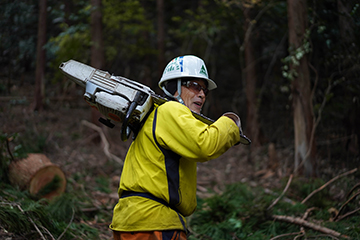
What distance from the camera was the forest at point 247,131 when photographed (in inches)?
188

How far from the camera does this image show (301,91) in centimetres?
682

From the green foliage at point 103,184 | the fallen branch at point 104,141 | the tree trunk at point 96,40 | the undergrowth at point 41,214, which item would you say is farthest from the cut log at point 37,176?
the tree trunk at point 96,40

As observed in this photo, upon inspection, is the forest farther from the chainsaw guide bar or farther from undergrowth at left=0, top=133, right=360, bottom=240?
the chainsaw guide bar

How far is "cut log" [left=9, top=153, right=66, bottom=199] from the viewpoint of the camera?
221 inches

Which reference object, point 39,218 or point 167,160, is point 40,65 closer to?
point 39,218

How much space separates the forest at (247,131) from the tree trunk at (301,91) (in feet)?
0.07

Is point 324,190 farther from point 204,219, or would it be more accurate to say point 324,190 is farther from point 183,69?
point 183,69

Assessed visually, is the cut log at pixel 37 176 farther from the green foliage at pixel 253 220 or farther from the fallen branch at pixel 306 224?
the fallen branch at pixel 306 224

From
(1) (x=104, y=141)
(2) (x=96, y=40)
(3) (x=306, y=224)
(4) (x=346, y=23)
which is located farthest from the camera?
(2) (x=96, y=40)

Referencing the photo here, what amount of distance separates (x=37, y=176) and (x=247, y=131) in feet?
24.0

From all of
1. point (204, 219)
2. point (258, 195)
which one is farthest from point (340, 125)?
point (204, 219)

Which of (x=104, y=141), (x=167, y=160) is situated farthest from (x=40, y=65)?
(x=167, y=160)

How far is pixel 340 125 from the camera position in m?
6.67

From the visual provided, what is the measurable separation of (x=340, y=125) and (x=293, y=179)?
1.59 metres
